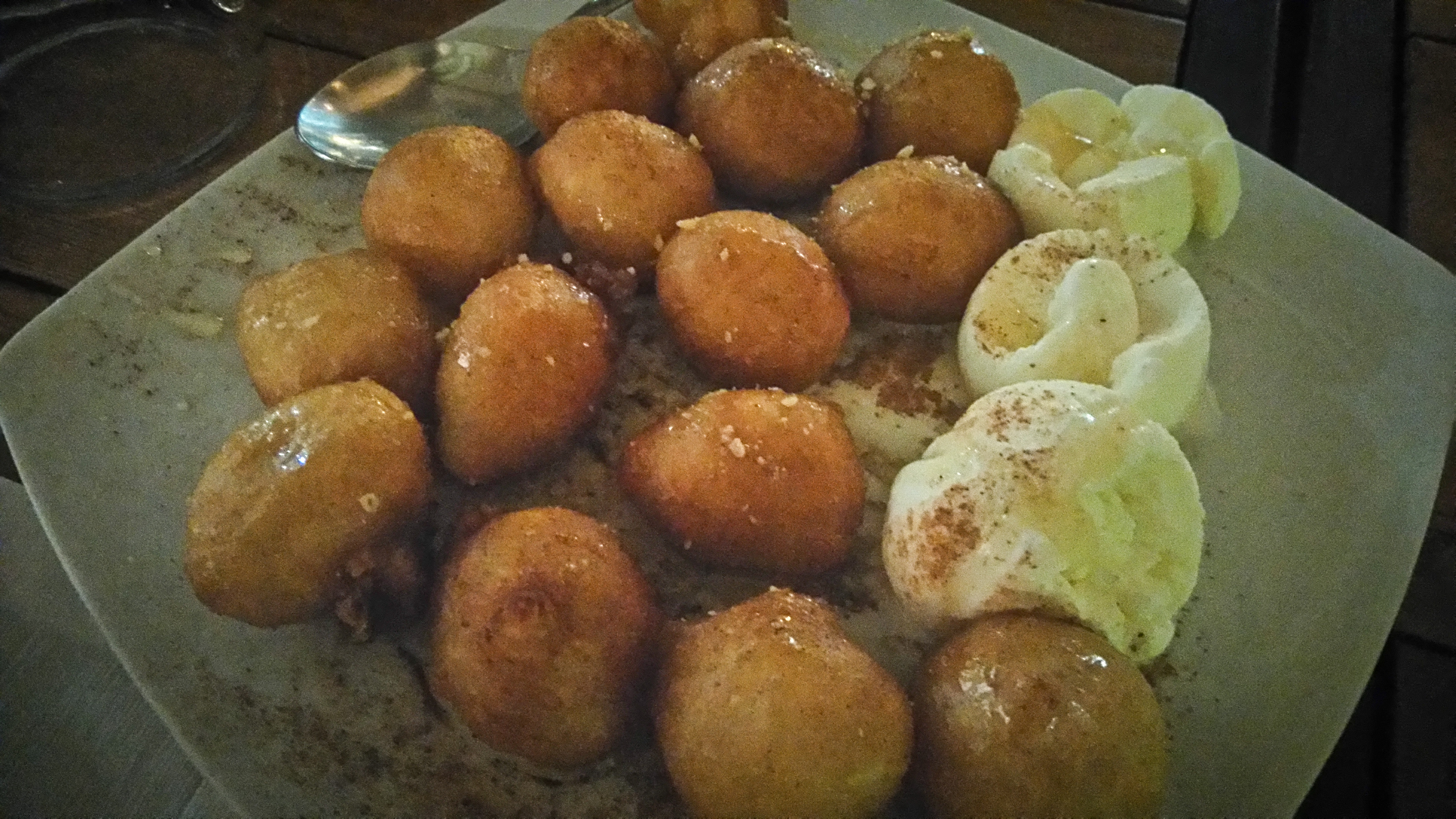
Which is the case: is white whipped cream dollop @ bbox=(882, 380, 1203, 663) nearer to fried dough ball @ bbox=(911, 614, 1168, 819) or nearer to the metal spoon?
fried dough ball @ bbox=(911, 614, 1168, 819)

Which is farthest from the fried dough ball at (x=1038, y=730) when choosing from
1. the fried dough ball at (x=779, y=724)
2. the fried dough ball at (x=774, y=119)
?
the fried dough ball at (x=774, y=119)

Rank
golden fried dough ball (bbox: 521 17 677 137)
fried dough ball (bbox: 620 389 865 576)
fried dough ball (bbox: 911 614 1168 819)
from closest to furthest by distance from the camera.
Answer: fried dough ball (bbox: 911 614 1168 819), fried dough ball (bbox: 620 389 865 576), golden fried dough ball (bbox: 521 17 677 137)

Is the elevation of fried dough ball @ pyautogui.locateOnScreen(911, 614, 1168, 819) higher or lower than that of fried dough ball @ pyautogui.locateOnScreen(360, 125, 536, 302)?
lower

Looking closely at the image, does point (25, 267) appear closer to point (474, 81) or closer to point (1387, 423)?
point (474, 81)

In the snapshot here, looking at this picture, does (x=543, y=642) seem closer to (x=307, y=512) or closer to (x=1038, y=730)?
(x=307, y=512)

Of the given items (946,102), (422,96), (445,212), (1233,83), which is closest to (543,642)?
(445,212)

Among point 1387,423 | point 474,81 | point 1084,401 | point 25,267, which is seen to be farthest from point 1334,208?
point 25,267

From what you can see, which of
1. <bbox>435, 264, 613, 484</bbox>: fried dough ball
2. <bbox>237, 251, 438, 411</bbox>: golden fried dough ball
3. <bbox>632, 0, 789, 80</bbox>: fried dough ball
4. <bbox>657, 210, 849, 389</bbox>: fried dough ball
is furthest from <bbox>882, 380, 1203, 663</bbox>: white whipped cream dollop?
<bbox>632, 0, 789, 80</bbox>: fried dough ball

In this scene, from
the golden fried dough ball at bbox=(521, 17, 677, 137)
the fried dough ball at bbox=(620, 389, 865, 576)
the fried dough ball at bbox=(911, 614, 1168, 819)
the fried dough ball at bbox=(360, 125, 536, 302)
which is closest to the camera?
the fried dough ball at bbox=(911, 614, 1168, 819)
